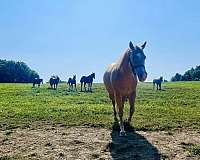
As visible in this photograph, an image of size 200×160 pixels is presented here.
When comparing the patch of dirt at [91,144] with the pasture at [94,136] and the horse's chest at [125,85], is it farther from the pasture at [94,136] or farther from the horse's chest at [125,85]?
the horse's chest at [125,85]

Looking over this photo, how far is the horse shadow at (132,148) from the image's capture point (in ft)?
32.7

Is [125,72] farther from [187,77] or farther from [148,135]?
[187,77]

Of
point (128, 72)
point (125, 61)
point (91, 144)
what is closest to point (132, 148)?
point (91, 144)

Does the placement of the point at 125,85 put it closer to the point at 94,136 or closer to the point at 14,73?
the point at 94,136

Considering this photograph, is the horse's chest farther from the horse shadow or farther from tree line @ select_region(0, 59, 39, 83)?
tree line @ select_region(0, 59, 39, 83)

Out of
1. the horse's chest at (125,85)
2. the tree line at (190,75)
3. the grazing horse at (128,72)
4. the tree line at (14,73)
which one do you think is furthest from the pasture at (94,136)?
the tree line at (190,75)

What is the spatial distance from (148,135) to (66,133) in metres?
2.83

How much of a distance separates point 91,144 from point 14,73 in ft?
391

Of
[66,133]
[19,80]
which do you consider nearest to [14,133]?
[66,133]

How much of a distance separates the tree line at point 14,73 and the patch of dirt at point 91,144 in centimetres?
10855

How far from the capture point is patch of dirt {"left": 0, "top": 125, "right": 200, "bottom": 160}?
10141 mm

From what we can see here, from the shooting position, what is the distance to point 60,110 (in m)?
19.7

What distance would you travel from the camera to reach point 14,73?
12675 centimetres

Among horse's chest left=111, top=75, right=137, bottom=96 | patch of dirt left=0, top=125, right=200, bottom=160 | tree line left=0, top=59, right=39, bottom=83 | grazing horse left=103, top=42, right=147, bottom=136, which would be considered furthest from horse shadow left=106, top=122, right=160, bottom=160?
tree line left=0, top=59, right=39, bottom=83
